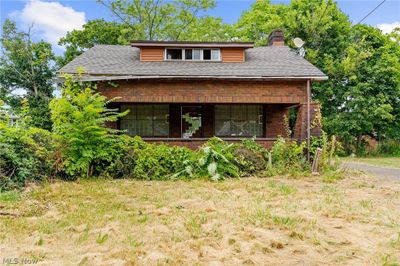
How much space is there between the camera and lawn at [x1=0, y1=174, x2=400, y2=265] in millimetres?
3807

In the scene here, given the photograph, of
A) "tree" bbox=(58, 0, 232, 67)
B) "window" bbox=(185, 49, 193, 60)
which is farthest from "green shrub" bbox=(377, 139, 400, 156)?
"tree" bbox=(58, 0, 232, 67)

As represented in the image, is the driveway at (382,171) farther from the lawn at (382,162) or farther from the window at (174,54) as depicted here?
the window at (174,54)

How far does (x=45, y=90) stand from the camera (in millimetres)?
25484

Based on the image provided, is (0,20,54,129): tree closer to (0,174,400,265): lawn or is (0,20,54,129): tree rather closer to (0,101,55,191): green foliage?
(0,101,55,191): green foliage

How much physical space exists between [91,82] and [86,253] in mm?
9572

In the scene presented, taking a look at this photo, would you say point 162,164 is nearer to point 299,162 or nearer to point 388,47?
point 299,162

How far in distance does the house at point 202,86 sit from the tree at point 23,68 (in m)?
11.5

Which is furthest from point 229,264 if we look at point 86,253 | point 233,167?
point 233,167

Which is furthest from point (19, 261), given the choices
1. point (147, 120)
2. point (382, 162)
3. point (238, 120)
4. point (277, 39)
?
point (382, 162)

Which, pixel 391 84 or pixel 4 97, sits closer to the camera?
pixel 391 84

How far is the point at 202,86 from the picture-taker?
12742mm

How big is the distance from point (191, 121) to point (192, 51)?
10.7 feet

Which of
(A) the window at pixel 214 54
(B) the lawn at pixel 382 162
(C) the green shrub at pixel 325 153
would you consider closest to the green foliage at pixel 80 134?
(A) the window at pixel 214 54

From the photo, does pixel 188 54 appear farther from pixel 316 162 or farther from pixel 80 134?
pixel 316 162
